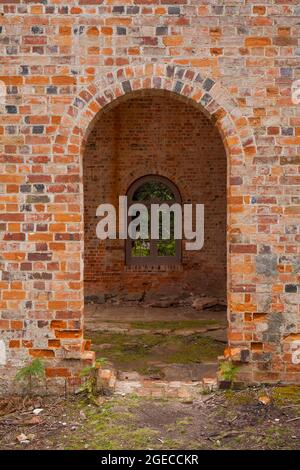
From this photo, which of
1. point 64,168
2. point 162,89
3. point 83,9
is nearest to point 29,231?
point 64,168

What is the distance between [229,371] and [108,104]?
129 inches

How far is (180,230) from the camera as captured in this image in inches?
479

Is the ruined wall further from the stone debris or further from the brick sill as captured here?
the stone debris

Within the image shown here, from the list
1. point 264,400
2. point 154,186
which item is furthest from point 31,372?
point 154,186

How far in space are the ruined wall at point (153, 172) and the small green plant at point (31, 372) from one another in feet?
21.7

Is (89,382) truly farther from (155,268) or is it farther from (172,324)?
(155,268)

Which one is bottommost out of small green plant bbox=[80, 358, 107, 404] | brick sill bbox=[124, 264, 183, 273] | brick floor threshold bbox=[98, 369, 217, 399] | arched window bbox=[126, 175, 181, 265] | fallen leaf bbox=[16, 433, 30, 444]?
fallen leaf bbox=[16, 433, 30, 444]

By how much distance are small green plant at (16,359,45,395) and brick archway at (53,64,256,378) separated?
748 mm

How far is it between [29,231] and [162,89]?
2.15 m

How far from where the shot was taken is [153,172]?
1201 centimetres

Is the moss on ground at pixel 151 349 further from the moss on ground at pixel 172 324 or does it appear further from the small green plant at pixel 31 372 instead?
the small green plant at pixel 31 372

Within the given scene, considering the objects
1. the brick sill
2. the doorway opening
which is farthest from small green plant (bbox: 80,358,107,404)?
the brick sill

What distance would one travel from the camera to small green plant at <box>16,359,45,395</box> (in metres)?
5.28

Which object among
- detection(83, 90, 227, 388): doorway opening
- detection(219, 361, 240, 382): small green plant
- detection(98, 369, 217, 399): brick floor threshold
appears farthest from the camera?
detection(83, 90, 227, 388): doorway opening
